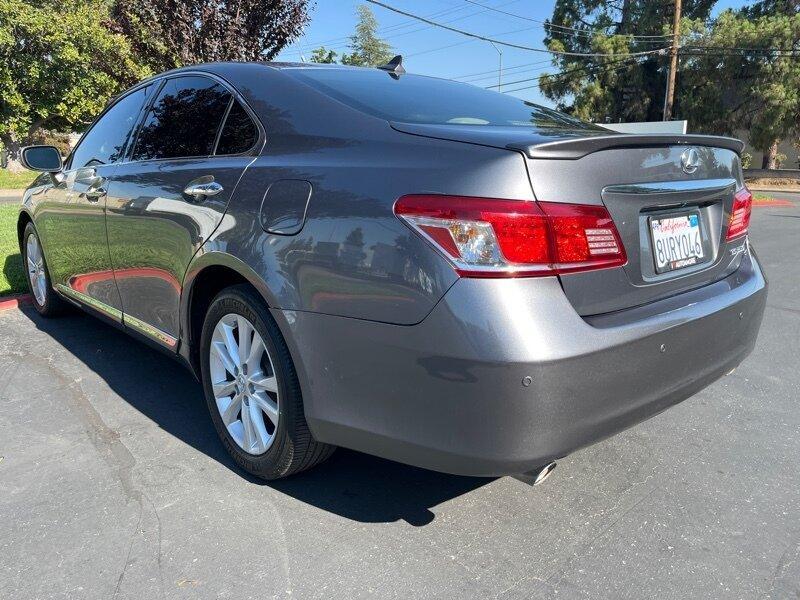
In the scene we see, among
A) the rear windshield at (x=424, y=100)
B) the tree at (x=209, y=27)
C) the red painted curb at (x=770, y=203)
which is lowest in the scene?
the red painted curb at (x=770, y=203)

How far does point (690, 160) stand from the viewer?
2.29 metres

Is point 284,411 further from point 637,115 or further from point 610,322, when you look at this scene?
point 637,115

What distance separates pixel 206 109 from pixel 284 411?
153 centimetres

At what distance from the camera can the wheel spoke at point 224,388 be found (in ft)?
8.80

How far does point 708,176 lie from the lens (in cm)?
239

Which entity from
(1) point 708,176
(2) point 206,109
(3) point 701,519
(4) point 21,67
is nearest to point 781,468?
(3) point 701,519

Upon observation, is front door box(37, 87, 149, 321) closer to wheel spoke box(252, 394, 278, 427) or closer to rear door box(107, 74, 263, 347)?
rear door box(107, 74, 263, 347)

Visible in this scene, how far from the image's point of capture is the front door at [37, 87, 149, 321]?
3.58m

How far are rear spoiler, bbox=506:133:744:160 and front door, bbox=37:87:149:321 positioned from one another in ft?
8.36

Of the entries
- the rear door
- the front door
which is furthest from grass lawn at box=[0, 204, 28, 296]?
the rear door

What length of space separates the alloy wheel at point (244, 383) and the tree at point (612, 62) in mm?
35908

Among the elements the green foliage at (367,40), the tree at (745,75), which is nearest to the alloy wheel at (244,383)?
the tree at (745,75)

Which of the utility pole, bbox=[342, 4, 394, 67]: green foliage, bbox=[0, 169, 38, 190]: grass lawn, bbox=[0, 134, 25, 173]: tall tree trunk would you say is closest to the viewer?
bbox=[0, 169, 38, 190]: grass lawn

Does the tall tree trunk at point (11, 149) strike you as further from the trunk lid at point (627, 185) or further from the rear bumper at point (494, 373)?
the trunk lid at point (627, 185)
